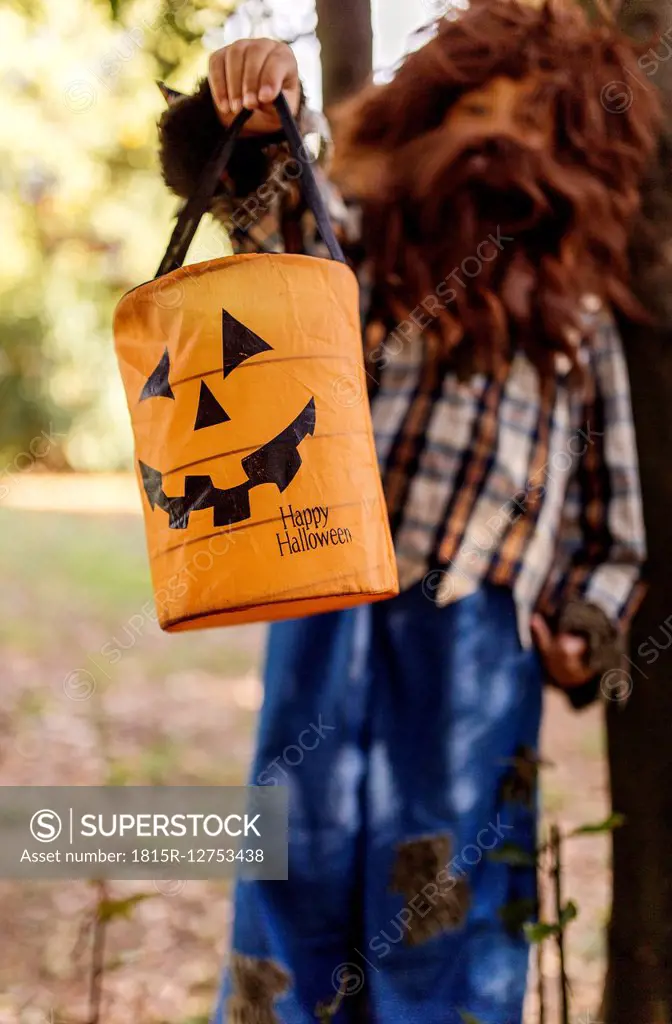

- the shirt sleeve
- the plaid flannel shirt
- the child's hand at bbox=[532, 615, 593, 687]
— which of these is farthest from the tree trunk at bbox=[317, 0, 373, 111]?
the child's hand at bbox=[532, 615, 593, 687]

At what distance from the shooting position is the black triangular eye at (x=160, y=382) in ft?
3.09

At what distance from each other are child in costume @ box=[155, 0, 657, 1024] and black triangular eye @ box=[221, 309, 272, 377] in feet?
1.89

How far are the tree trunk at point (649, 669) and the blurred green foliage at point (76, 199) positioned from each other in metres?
0.86

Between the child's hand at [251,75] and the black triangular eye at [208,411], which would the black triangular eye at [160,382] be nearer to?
the black triangular eye at [208,411]

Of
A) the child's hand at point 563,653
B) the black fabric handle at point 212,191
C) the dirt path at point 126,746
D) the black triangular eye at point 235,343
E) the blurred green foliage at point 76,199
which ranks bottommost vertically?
the dirt path at point 126,746

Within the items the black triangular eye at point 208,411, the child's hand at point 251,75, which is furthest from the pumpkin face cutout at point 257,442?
the child's hand at point 251,75

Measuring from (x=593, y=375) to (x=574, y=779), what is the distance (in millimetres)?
2381

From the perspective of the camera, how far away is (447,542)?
1.48 m

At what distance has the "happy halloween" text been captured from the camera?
901mm

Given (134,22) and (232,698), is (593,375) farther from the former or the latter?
(232,698)

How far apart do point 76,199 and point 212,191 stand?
20.0 ft

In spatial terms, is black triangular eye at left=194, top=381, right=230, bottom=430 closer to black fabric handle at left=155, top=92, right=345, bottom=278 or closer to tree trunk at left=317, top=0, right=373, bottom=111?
black fabric handle at left=155, top=92, right=345, bottom=278

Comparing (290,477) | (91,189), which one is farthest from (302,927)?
(91,189)

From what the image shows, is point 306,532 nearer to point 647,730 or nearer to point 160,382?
point 160,382
